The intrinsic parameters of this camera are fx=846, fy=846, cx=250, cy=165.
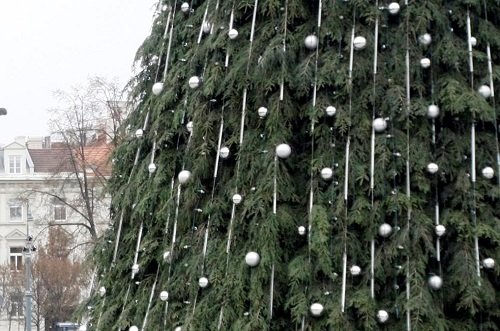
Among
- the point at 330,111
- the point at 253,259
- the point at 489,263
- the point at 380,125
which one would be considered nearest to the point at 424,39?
the point at 380,125

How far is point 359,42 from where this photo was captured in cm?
412

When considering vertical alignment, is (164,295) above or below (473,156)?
below

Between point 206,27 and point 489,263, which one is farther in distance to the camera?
point 206,27

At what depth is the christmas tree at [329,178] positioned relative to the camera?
153 inches

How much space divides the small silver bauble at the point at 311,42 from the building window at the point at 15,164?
3788 cm

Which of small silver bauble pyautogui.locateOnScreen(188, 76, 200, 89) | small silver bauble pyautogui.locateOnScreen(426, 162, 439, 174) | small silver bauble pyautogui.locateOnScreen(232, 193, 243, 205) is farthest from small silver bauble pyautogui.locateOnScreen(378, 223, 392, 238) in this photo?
small silver bauble pyautogui.locateOnScreen(188, 76, 200, 89)

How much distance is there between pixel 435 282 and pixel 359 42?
1204 mm

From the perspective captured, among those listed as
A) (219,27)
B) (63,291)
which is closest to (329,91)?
(219,27)

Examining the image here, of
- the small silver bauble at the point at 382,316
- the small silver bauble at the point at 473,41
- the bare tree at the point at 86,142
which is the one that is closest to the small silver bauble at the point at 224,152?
the small silver bauble at the point at 382,316

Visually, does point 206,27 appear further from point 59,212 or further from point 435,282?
point 59,212

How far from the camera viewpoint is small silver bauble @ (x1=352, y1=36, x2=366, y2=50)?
4121mm

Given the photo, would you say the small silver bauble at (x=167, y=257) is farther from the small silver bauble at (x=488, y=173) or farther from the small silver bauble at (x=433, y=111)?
the small silver bauble at (x=488, y=173)

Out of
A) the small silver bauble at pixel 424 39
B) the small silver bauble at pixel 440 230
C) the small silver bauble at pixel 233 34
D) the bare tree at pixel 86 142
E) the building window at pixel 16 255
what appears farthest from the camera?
the building window at pixel 16 255

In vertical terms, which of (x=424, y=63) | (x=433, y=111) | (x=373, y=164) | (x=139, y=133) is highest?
(x=424, y=63)
